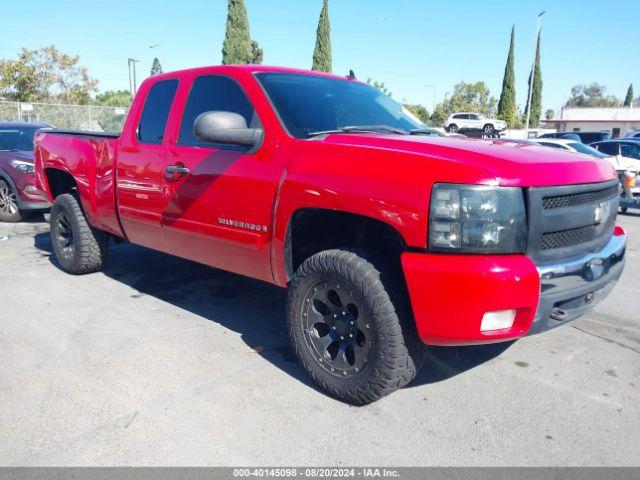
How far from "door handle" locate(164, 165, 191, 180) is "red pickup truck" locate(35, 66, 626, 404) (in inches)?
0.4

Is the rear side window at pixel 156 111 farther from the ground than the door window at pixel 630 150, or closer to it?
farther from the ground

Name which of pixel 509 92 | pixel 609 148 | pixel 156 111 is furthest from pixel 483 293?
pixel 509 92

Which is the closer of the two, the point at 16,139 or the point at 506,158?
the point at 506,158

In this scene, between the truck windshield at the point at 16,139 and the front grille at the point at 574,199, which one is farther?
the truck windshield at the point at 16,139

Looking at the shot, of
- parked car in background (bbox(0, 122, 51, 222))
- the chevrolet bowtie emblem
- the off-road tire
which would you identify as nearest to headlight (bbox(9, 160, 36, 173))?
parked car in background (bbox(0, 122, 51, 222))

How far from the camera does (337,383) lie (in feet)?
9.72

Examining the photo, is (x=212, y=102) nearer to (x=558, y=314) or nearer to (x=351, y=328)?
(x=351, y=328)

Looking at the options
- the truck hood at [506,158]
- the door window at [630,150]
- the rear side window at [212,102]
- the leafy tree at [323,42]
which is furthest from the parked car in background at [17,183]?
the leafy tree at [323,42]

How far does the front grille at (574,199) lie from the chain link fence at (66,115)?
67.8 ft

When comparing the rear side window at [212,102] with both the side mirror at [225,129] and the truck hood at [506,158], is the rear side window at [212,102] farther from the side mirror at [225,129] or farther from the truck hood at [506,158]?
the truck hood at [506,158]

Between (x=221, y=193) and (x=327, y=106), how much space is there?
927 mm

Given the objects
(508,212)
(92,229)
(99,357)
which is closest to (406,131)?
(508,212)

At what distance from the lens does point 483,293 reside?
2.44 metres

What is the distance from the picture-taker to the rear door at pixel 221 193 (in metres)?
3.27
